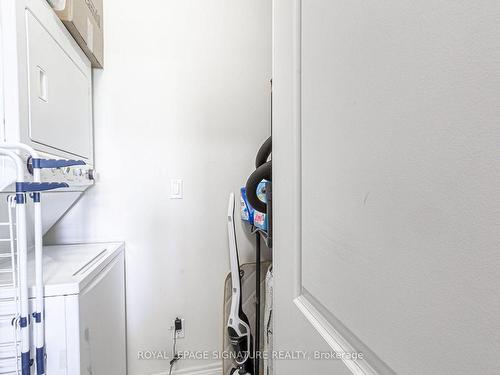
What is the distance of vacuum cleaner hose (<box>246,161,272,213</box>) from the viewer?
3.47 ft

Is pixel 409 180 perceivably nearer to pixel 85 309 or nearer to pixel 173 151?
pixel 85 309

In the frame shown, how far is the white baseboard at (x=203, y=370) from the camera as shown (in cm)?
167

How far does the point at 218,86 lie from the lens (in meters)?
1.75

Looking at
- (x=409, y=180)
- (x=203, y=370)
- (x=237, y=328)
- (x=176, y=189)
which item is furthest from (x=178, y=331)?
(x=409, y=180)

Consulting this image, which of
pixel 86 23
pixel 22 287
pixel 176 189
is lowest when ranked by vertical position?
pixel 22 287

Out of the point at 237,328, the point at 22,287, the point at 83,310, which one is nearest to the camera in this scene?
the point at 22,287

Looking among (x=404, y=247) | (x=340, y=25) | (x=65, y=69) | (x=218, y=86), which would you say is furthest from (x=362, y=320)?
(x=218, y=86)

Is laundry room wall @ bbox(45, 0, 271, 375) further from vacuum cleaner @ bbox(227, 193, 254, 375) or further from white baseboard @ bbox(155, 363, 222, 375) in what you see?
vacuum cleaner @ bbox(227, 193, 254, 375)

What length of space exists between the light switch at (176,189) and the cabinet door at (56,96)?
0.48 metres

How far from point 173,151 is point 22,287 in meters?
1.08

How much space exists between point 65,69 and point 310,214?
1280mm

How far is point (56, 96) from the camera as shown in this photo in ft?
3.60

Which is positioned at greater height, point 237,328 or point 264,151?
point 264,151

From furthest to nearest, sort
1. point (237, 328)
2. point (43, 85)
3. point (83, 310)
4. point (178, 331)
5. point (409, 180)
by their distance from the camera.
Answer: point (178, 331)
point (237, 328)
point (43, 85)
point (83, 310)
point (409, 180)
